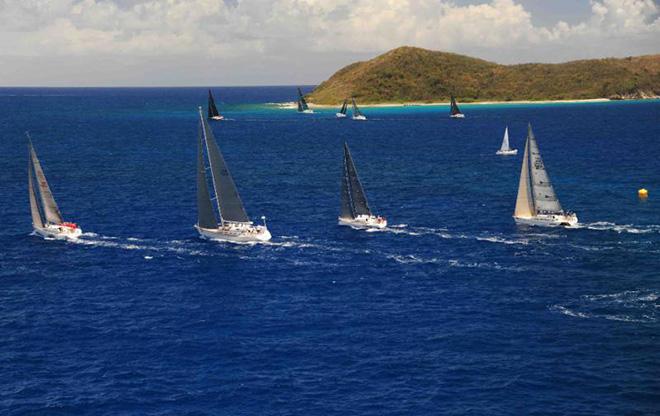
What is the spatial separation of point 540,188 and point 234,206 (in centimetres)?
4641

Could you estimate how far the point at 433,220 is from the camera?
396 ft

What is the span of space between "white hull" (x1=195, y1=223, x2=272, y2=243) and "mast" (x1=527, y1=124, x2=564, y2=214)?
4121 cm

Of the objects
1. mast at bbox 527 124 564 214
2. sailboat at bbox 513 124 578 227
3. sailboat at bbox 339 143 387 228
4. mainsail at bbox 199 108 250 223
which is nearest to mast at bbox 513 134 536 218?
sailboat at bbox 513 124 578 227

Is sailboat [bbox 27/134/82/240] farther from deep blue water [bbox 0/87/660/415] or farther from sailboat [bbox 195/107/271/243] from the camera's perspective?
sailboat [bbox 195/107/271/243]

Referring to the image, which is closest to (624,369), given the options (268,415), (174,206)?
(268,415)

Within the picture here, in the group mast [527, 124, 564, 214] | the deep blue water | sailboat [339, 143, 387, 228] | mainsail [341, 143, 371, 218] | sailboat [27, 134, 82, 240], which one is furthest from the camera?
mainsail [341, 143, 371, 218]

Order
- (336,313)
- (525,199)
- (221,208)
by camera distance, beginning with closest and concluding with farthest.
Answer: (336,313) → (221,208) → (525,199)

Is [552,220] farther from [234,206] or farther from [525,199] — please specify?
[234,206]

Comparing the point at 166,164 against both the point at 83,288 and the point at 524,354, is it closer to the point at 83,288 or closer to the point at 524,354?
the point at 83,288

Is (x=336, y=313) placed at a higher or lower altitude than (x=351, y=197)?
lower

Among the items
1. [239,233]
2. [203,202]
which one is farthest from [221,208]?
[239,233]

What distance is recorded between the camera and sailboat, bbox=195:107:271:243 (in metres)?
108

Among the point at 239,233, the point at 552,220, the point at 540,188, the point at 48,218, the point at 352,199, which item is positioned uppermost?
the point at 540,188

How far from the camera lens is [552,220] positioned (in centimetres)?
11412
